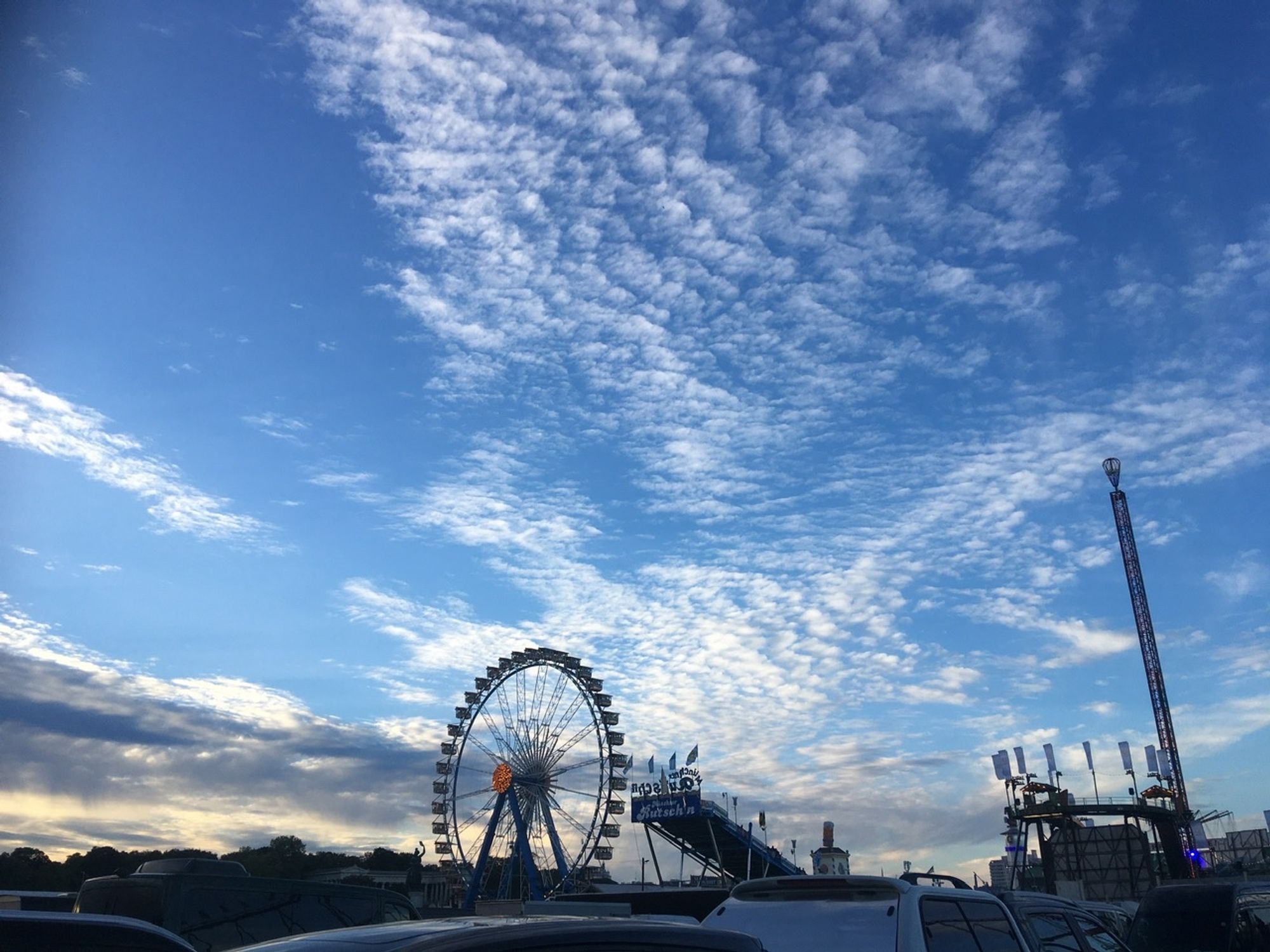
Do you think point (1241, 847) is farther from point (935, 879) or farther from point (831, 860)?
point (935, 879)

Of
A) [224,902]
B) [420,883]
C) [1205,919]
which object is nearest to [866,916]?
[224,902]

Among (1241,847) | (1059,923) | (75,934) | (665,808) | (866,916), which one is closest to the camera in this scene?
(75,934)

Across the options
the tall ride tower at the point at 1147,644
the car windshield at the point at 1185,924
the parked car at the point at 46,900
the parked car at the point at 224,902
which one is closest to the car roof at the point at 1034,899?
the car windshield at the point at 1185,924

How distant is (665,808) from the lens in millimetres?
68812

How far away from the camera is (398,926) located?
3.96 m

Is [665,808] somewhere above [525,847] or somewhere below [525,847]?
above

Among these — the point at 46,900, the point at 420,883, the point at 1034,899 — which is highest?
the point at 420,883

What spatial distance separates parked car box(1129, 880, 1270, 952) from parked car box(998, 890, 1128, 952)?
1463mm

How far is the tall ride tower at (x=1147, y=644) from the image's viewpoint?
8244cm

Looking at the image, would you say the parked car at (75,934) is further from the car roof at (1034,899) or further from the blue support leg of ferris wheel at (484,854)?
the blue support leg of ferris wheel at (484,854)

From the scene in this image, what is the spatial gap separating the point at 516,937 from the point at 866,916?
3.46m

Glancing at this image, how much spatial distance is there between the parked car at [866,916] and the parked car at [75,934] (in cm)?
333

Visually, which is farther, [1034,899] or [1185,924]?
[1185,924]

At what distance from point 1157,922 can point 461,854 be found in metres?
53.6
